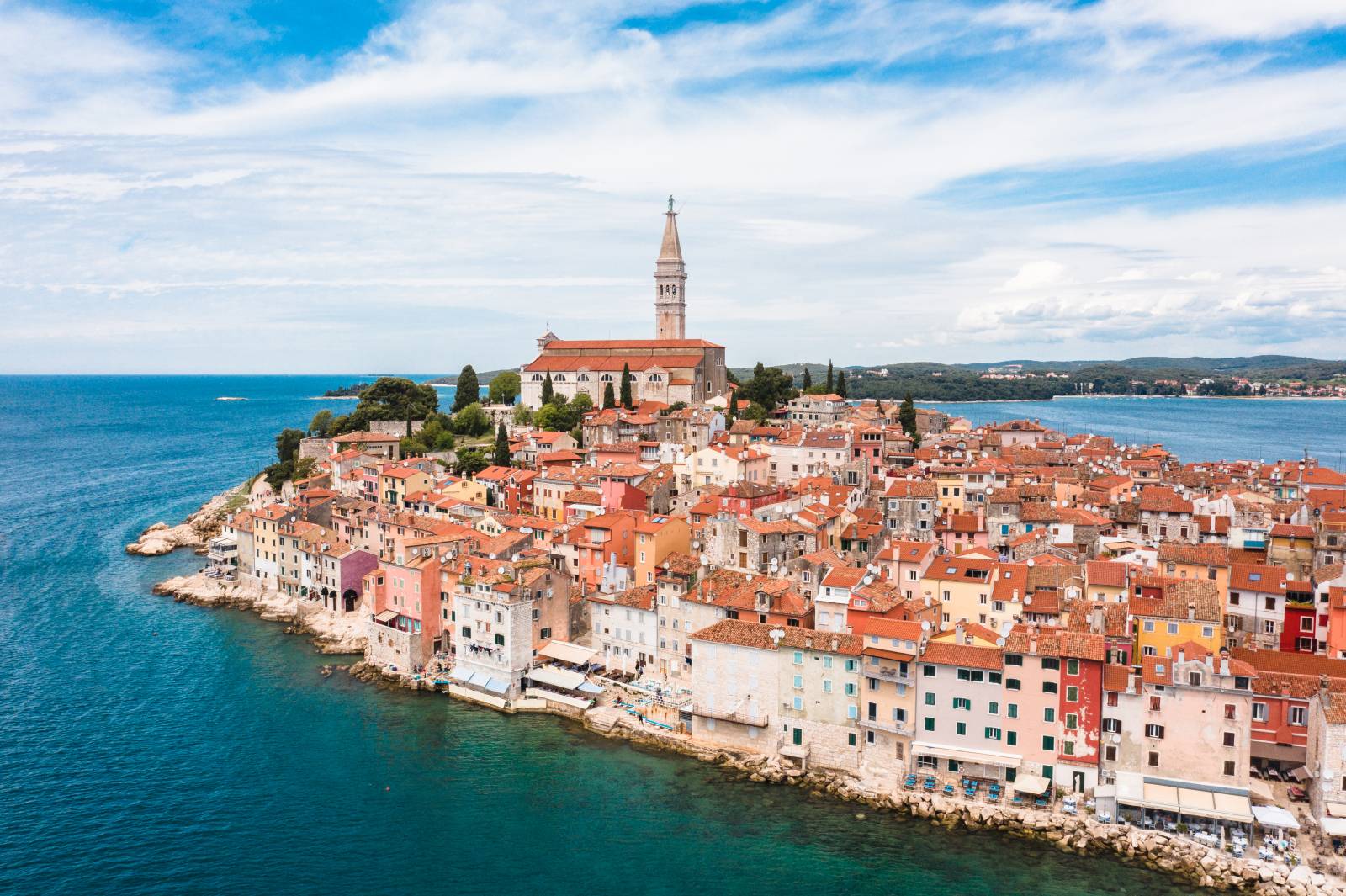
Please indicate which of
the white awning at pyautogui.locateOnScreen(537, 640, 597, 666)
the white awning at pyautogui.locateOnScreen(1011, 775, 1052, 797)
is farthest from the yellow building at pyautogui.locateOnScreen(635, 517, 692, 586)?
the white awning at pyautogui.locateOnScreen(1011, 775, 1052, 797)

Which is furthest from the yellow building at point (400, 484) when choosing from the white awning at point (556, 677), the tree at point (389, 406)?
the white awning at point (556, 677)

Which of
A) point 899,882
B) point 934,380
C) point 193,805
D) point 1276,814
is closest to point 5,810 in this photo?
point 193,805

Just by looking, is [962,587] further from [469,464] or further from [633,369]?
[633,369]

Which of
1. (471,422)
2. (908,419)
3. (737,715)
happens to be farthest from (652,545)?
(471,422)

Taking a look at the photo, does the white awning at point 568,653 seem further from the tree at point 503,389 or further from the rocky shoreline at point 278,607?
the tree at point 503,389

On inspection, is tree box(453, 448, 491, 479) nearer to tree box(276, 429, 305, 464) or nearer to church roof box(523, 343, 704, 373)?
tree box(276, 429, 305, 464)

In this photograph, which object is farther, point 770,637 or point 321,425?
point 321,425

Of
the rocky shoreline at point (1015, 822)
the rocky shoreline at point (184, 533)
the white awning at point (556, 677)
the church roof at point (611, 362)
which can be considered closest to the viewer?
the rocky shoreline at point (1015, 822)
